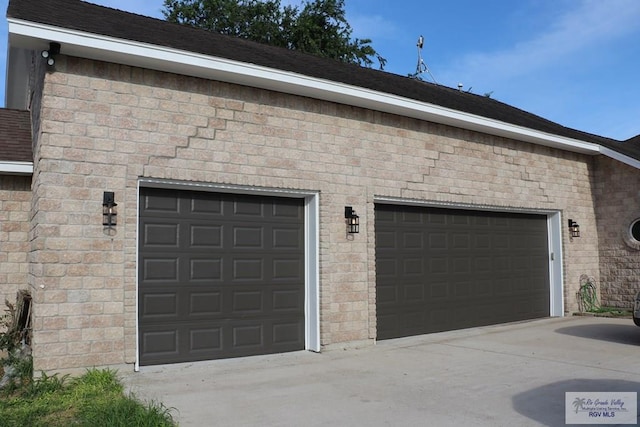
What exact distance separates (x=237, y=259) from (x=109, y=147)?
7.71ft

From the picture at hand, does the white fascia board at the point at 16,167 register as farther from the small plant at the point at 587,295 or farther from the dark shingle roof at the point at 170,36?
the small plant at the point at 587,295

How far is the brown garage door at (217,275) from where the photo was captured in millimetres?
7562

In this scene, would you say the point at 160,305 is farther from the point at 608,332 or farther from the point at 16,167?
the point at 608,332

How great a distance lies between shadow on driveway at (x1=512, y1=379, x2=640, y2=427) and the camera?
5.16m

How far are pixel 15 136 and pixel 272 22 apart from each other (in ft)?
69.3

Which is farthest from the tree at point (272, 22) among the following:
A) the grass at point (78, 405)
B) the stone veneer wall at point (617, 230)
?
the grass at point (78, 405)

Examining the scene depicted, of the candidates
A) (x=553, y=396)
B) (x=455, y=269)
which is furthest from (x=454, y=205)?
(x=553, y=396)

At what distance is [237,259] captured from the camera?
8.23 meters

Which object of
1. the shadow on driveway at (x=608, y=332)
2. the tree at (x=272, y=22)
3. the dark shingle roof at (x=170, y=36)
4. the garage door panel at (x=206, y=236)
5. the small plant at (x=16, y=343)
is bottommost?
the shadow on driveway at (x=608, y=332)

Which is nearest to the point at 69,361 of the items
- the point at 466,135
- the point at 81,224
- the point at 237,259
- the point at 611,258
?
the point at 81,224

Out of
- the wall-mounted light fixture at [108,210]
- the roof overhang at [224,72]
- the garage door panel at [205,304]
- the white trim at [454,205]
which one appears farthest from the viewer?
the white trim at [454,205]

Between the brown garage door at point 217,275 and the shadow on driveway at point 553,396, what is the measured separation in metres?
3.81

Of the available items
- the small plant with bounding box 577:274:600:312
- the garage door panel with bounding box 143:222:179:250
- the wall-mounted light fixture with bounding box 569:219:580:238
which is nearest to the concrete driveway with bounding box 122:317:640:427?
the garage door panel with bounding box 143:222:179:250

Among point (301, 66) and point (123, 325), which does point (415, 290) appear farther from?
point (123, 325)
